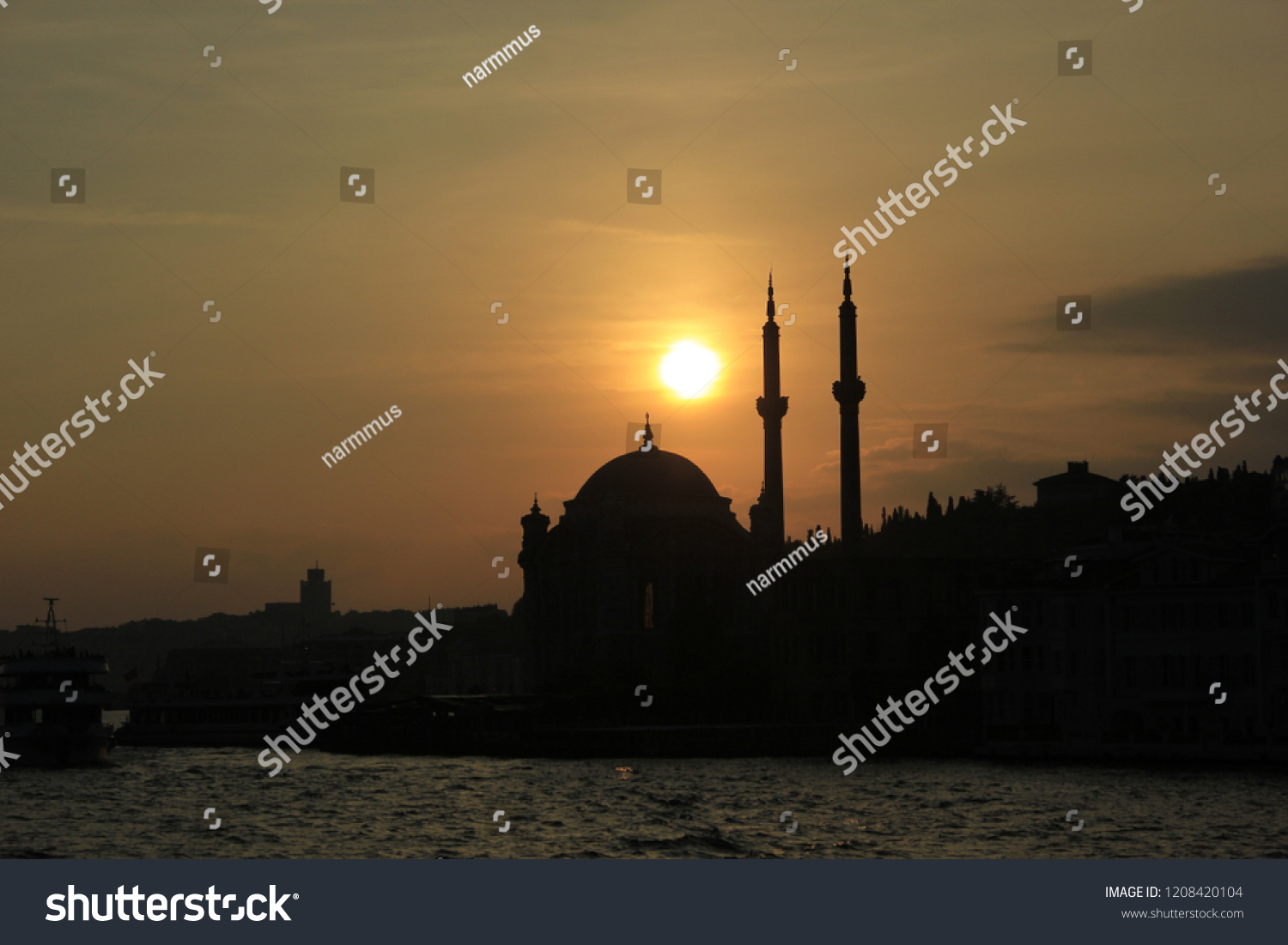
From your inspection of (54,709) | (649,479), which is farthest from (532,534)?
(54,709)

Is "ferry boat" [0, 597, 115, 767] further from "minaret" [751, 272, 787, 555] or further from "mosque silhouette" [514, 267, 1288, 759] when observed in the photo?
"minaret" [751, 272, 787, 555]

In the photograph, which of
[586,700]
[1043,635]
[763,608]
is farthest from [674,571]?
[1043,635]

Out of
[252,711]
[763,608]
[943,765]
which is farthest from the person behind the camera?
[252,711]

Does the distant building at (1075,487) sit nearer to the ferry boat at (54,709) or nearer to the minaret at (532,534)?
the minaret at (532,534)

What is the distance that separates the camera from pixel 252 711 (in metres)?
150

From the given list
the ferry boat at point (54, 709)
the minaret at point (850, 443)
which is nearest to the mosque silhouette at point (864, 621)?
the minaret at point (850, 443)

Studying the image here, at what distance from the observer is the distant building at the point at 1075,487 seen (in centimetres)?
18600

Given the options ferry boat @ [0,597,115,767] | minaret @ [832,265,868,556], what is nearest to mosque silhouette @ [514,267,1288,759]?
minaret @ [832,265,868,556]

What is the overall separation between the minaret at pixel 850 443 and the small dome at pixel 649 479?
23521mm

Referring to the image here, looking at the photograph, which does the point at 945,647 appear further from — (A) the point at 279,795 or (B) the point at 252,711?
(B) the point at 252,711

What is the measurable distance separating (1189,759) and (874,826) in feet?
95.0

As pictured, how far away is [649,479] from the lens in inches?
5797

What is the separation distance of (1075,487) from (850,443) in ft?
227

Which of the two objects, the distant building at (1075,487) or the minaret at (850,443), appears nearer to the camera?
the minaret at (850,443)
